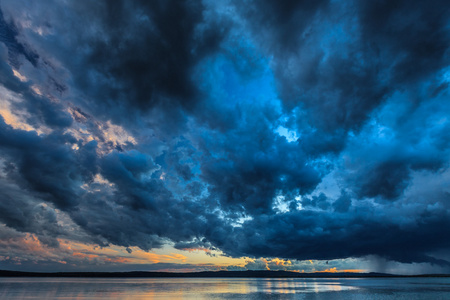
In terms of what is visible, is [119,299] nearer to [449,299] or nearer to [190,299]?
[190,299]

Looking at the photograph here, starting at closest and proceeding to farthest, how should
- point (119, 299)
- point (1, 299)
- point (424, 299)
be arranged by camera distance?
point (1, 299) < point (119, 299) < point (424, 299)

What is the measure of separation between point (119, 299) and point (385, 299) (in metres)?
68.7

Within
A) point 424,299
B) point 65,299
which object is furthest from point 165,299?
point 424,299

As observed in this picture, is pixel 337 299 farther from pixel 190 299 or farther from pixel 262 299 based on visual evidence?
pixel 190 299

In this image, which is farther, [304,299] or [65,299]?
[304,299]

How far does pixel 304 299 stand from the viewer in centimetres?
7012

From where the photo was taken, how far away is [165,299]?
68188 millimetres

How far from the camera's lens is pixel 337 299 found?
71.6m

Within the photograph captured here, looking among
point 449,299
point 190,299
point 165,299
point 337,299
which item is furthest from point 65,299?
point 449,299

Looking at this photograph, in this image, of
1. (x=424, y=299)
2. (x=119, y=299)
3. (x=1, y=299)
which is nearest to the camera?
(x=1, y=299)

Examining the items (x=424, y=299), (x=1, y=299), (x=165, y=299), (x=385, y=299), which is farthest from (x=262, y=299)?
(x=1, y=299)

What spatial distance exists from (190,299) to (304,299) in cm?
2990

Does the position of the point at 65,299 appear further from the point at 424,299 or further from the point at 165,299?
the point at 424,299

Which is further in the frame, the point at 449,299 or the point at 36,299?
the point at 449,299
